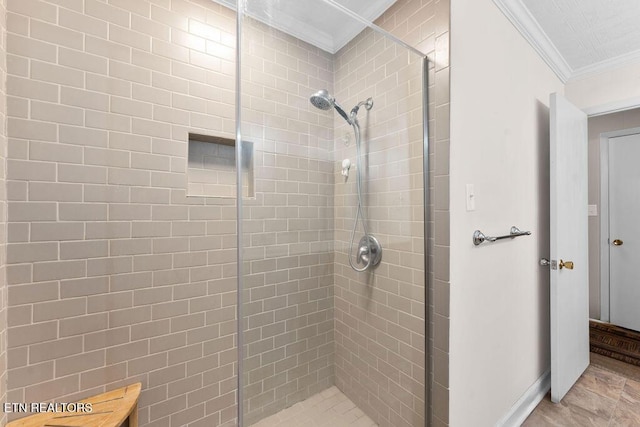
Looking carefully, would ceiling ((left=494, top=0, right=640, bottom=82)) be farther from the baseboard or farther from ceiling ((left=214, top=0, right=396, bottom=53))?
the baseboard

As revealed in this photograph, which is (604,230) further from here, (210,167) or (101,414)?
(101,414)

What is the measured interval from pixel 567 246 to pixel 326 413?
1.97 metres

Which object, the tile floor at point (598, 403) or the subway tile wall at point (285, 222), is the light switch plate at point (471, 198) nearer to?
the subway tile wall at point (285, 222)

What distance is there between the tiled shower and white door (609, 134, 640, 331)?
308cm

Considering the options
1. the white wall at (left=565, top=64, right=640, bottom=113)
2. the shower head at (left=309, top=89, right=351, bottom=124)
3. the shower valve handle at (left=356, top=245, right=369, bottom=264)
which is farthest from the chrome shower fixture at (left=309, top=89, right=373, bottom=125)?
the white wall at (left=565, top=64, right=640, bottom=113)

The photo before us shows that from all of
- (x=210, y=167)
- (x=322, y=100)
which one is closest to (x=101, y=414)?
(x=210, y=167)

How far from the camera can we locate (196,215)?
1.53 metres

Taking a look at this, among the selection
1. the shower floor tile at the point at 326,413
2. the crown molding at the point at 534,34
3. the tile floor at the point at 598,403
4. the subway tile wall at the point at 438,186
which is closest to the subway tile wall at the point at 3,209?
the shower floor tile at the point at 326,413

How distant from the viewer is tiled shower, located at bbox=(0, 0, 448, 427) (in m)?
1.14

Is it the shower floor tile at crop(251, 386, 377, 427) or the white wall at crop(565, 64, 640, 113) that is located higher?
the white wall at crop(565, 64, 640, 113)

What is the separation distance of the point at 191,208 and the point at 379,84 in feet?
4.04

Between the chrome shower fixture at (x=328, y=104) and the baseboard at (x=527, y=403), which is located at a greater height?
the chrome shower fixture at (x=328, y=104)

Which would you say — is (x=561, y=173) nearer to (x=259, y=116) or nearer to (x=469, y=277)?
(x=469, y=277)

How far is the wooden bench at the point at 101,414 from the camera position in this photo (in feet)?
3.67
